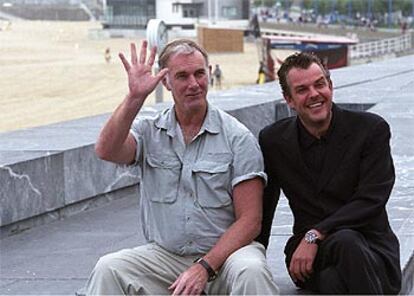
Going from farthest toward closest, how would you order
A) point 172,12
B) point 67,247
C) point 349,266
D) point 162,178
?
point 172,12 < point 67,247 < point 162,178 < point 349,266

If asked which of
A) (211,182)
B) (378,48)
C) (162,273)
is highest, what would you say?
(211,182)

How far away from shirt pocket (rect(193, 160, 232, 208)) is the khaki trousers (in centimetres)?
20

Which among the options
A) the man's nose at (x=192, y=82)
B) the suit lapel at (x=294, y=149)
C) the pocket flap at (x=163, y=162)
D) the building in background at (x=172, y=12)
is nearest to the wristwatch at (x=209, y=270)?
the pocket flap at (x=163, y=162)

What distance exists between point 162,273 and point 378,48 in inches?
2533

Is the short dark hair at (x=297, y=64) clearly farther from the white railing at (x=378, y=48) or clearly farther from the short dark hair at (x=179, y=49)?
the white railing at (x=378, y=48)

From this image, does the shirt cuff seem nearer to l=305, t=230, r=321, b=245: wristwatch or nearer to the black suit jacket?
the black suit jacket

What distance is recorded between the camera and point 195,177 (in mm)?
3875

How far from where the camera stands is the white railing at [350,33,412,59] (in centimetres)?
6259

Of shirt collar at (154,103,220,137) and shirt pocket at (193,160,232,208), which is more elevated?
shirt collar at (154,103,220,137)

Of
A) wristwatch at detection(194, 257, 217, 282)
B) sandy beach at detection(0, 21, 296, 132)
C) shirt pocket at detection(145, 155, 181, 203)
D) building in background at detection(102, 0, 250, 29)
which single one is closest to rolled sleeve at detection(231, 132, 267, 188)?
shirt pocket at detection(145, 155, 181, 203)

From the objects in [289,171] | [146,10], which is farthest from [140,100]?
[146,10]

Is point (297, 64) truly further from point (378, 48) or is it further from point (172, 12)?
point (172, 12)

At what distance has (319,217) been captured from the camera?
3914 millimetres

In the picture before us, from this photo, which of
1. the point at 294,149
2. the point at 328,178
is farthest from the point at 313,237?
the point at 294,149
